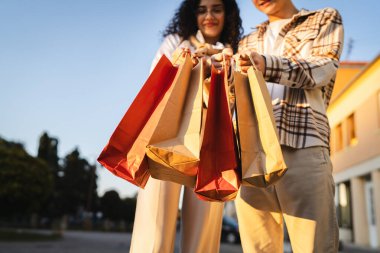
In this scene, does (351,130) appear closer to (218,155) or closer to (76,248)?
(76,248)

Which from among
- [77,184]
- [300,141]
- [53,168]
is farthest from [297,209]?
[77,184]

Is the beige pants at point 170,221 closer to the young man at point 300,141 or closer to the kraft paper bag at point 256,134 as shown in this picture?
the young man at point 300,141

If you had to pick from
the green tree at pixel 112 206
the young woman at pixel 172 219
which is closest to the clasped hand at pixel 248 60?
the young woman at pixel 172 219

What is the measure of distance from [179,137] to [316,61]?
2.44ft

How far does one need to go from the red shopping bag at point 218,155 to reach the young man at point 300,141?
0.80ft

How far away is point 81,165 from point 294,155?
50979mm

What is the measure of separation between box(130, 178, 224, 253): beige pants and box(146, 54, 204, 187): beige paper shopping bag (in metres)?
0.55

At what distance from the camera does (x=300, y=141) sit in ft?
5.81

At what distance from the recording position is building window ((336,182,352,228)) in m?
21.0

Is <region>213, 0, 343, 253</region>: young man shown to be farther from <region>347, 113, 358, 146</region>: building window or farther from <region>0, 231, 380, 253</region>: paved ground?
<region>347, 113, 358, 146</region>: building window

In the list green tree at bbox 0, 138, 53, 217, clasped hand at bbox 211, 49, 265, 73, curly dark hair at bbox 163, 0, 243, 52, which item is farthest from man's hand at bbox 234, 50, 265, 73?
green tree at bbox 0, 138, 53, 217

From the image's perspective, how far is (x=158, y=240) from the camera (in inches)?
76.1

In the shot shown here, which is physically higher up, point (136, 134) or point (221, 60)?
point (221, 60)

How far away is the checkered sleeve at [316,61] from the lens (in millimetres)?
1673
